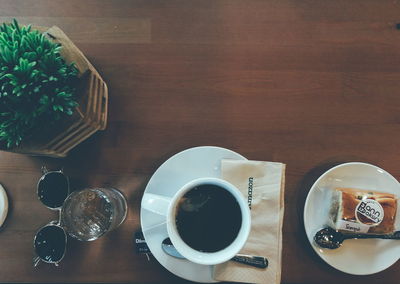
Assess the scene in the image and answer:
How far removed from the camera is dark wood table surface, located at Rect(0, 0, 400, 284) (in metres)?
0.83

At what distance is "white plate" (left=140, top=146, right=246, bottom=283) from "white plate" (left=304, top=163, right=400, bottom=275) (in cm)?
22

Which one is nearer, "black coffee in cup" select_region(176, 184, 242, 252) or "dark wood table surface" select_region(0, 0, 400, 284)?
"black coffee in cup" select_region(176, 184, 242, 252)

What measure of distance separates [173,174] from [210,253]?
0.66ft

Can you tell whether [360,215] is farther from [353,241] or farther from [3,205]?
[3,205]

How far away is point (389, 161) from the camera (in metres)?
0.85

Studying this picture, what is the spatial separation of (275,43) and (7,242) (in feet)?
A: 2.74

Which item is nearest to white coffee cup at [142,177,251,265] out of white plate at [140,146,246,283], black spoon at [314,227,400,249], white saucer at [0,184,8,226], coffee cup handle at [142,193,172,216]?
coffee cup handle at [142,193,172,216]

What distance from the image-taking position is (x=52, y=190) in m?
0.82

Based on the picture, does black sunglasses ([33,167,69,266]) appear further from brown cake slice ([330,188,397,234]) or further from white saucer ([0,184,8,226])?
brown cake slice ([330,188,397,234])

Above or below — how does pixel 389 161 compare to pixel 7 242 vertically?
above

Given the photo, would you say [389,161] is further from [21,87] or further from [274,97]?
[21,87]

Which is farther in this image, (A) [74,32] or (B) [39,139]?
(A) [74,32]

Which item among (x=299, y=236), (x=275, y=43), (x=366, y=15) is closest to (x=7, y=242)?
(x=299, y=236)

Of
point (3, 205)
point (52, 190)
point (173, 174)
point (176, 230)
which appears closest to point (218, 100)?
point (173, 174)
